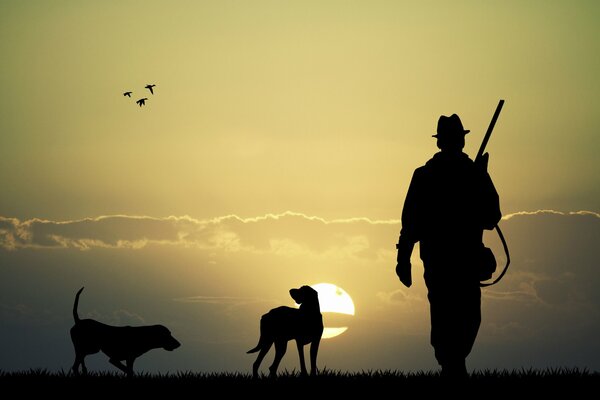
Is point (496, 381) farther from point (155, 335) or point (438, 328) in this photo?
point (155, 335)

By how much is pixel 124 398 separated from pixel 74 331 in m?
3.76

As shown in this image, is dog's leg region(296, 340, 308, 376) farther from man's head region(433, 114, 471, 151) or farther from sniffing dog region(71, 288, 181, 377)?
man's head region(433, 114, 471, 151)

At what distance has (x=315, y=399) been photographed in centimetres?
1020

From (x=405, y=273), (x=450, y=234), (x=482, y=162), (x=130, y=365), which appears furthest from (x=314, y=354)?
(x=482, y=162)

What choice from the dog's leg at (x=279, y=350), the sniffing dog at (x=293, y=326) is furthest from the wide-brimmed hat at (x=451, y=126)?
the dog's leg at (x=279, y=350)

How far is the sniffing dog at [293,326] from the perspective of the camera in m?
14.2

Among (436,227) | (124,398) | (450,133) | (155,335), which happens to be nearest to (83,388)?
(124,398)

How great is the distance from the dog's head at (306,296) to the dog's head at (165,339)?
2092mm

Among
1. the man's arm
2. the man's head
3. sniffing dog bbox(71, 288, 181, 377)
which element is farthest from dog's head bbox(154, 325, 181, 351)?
the man's head

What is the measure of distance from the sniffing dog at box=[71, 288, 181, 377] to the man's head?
19.9 ft

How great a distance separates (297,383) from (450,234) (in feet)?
9.78

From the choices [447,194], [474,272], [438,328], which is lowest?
[438,328]

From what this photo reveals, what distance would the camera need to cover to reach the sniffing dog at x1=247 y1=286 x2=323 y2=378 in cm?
1416

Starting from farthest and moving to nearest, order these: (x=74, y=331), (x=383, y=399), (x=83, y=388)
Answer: (x=74, y=331) → (x=83, y=388) → (x=383, y=399)
